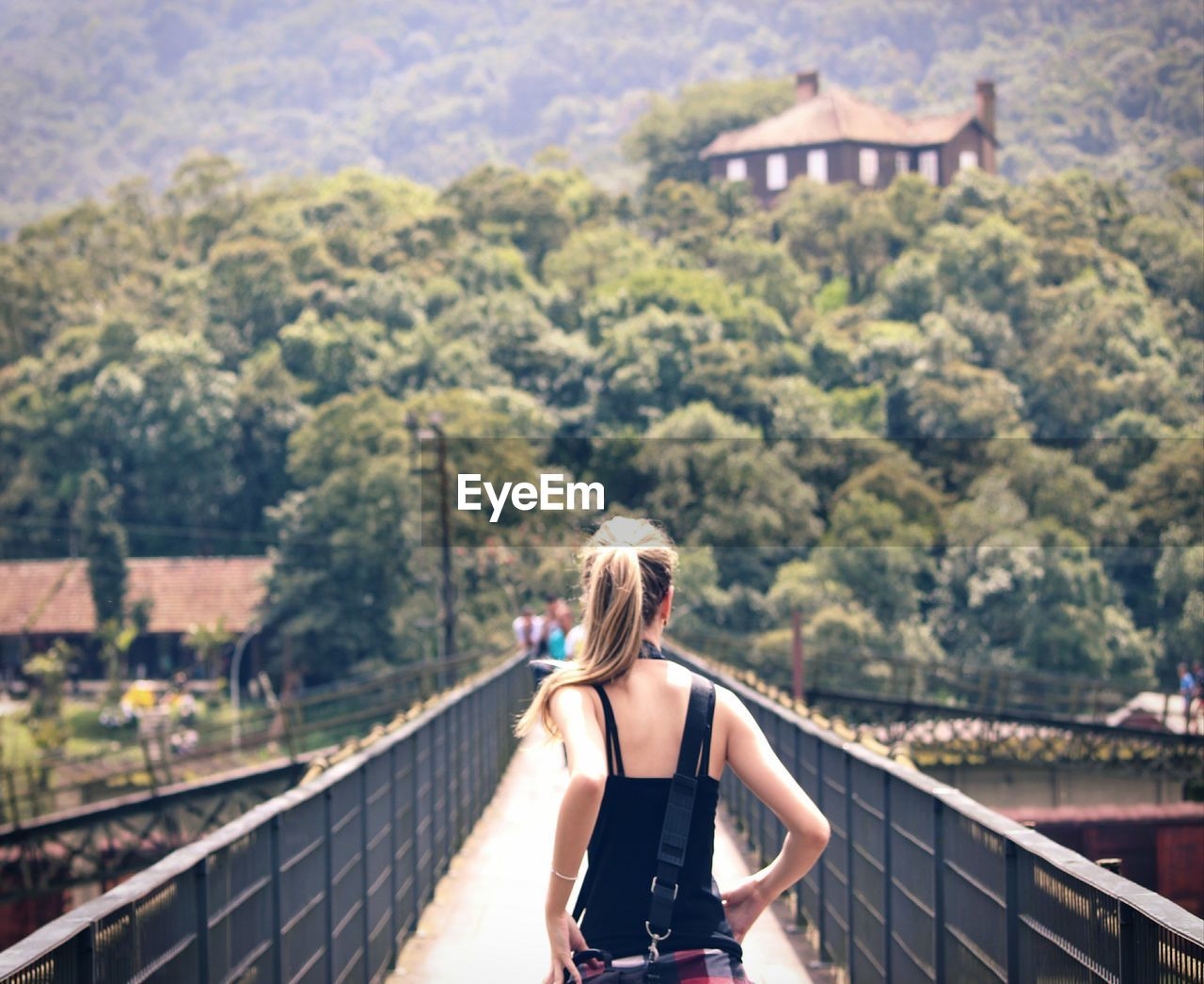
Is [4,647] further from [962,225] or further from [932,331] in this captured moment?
[962,225]

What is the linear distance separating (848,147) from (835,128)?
Result: 332cm

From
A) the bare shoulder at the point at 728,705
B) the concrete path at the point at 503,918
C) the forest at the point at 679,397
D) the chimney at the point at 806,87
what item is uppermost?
the chimney at the point at 806,87

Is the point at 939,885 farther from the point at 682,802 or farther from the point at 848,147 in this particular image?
the point at 848,147

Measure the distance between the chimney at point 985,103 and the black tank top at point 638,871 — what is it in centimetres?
15173

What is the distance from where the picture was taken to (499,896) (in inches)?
451

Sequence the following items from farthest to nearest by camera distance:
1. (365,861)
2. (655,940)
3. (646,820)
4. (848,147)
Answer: (848,147), (365,861), (646,820), (655,940)

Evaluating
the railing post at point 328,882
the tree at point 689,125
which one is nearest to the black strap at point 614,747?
the railing post at point 328,882

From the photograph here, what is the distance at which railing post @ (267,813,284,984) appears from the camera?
6230 millimetres

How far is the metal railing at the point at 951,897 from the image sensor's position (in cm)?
391

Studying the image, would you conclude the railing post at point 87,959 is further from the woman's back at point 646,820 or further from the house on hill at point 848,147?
the house on hill at point 848,147

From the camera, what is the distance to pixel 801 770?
1032cm

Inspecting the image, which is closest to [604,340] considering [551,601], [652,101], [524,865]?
[652,101]

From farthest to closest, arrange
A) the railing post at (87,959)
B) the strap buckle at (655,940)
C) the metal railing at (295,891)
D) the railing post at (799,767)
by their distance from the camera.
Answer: the railing post at (799,767) < the metal railing at (295,891) < the railing post at (87,959) < the strap buckle at (655,940)

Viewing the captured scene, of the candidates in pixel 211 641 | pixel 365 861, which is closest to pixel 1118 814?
pixel 365 861
